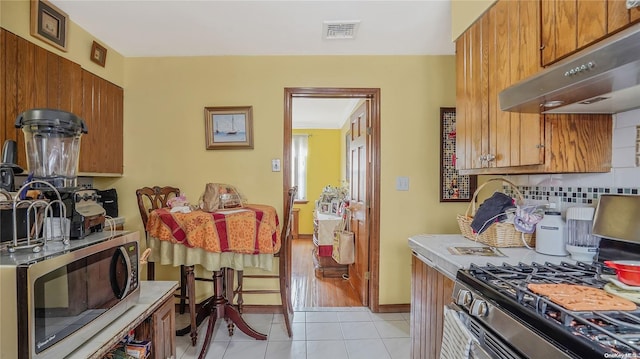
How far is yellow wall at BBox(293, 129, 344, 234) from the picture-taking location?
661 cm

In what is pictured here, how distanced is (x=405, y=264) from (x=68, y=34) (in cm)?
330

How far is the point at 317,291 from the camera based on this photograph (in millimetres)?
3395

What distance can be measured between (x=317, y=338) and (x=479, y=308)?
169cm

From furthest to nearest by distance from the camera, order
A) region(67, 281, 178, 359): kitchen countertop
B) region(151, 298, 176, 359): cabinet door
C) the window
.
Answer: the window, region(151, 298, 176, 359): cabinet door, region(67, 281, 178, 359): kitchen countertop

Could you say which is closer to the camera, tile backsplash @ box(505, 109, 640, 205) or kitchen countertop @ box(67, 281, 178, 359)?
kitchen countertop @ box(67, 281, 178, 359)

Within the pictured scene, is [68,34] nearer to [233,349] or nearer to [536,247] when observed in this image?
[233,349]

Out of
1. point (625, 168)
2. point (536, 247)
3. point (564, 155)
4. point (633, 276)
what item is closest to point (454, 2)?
point (564, 155)

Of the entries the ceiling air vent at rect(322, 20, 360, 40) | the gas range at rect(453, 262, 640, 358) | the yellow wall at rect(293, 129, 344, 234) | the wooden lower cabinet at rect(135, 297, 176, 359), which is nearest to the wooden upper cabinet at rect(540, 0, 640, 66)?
the gas range at rect(453, 262, 640, 358)

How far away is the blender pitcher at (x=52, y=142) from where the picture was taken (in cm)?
105

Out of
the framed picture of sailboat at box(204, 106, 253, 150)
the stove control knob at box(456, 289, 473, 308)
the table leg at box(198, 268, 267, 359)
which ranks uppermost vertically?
the framed picture of sailboat at box(204, 106, 253, 150)

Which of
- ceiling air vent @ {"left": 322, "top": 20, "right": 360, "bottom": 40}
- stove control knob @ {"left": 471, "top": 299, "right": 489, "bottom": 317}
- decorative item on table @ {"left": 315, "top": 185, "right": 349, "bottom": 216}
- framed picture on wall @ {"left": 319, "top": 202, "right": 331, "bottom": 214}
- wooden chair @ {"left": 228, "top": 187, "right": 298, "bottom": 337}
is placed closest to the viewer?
stove control knob @ {"left": 471, "top": 299, "right": 489, "bottom": 317}

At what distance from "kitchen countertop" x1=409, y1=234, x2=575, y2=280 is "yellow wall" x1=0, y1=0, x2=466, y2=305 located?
1.12 m

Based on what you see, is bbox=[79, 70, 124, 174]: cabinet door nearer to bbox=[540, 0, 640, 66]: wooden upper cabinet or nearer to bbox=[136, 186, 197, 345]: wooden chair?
bbox=[136, 186, 197, 345]: wooden chair

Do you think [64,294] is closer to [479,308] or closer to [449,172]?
[479,308]
